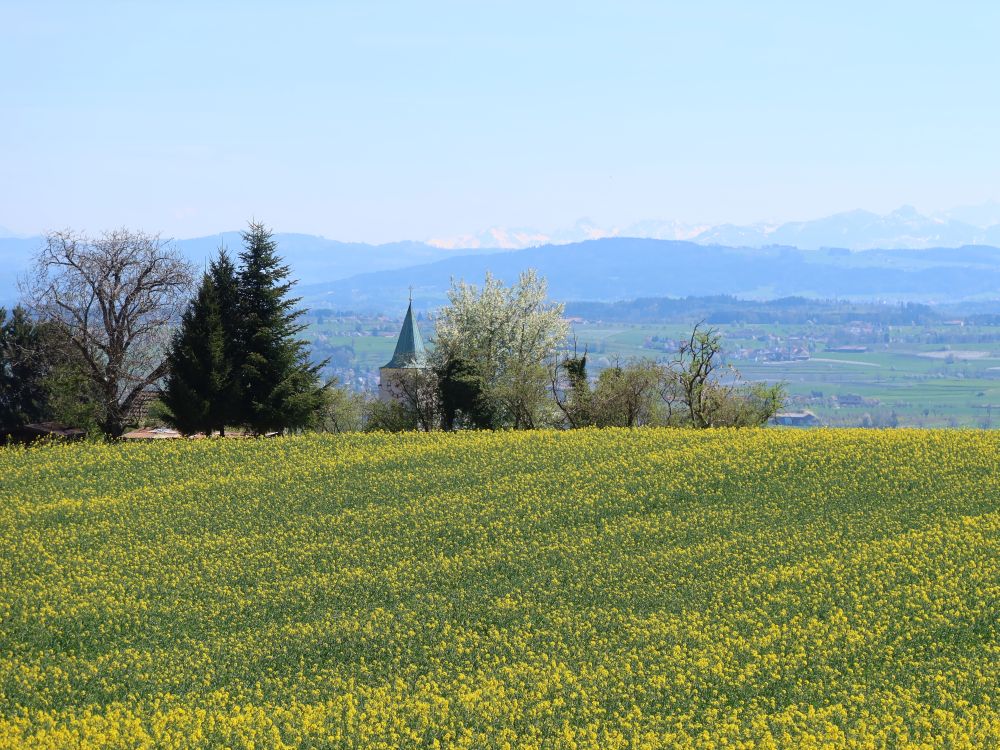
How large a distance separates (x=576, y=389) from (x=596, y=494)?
22575 mm

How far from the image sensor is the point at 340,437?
4009 centimetres

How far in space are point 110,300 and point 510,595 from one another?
32.3 metres

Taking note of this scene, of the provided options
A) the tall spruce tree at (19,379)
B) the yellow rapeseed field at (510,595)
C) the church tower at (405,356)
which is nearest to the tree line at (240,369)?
the yellow rapeseed field at (510,595)

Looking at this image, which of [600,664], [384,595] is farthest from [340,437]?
[600,664]

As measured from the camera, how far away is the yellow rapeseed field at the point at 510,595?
18.5 metres

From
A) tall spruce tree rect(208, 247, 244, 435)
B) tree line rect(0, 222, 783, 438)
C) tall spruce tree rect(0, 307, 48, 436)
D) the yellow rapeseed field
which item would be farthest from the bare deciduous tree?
tall spruce tree rect(0, 307, 48, 436)

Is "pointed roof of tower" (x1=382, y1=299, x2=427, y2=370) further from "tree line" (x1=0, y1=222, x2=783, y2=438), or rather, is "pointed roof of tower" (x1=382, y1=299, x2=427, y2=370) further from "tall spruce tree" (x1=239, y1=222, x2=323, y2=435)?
"tall spruce tree" (x1=239, y1=222, x2=323, y2=435)

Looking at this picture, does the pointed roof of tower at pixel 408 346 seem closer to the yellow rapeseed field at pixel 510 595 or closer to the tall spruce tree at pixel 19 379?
the tall spruce tree at pixel 19 379

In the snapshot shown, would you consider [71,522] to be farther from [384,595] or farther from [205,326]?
Answer: [205,326]

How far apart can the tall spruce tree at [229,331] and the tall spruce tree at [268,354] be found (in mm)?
223

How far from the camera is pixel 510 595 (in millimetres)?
24562

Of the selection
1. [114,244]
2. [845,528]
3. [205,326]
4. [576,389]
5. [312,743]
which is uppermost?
[114,244]

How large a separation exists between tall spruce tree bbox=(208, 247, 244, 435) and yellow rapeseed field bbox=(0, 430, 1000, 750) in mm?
8340

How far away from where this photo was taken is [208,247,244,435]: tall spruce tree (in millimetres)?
45844
